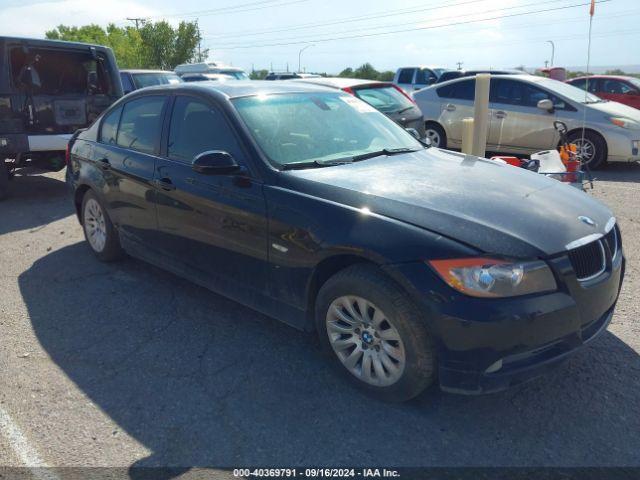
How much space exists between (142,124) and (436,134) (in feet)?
24.7

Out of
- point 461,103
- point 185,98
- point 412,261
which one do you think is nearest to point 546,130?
point 461,103

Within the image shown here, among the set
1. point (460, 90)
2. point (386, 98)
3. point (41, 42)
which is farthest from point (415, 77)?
point (41, 42)

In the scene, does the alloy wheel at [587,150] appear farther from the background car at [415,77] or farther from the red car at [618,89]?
the background car at [415,77]

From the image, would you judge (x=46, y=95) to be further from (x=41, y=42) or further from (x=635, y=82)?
(x=635, y=82)

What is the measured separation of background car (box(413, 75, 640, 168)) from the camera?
925cm

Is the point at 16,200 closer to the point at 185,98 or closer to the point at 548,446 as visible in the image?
the point at 185,98

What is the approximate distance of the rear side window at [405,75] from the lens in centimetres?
2072

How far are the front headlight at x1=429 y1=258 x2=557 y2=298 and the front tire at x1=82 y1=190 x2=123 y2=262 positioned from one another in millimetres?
3545

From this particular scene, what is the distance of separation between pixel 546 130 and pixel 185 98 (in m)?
7.27

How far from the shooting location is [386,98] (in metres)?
8.95

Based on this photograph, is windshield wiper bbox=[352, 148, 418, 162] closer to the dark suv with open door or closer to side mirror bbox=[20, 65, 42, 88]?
the dark suv with open door

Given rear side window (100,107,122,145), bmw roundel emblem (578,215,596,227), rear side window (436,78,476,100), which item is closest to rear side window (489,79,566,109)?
rear side window (436,78,476,100)

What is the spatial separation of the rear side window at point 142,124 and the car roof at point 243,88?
0.48ft


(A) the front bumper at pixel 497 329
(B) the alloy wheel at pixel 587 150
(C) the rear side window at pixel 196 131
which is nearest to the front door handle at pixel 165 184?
(C) the rear side window at pixel 196 131
